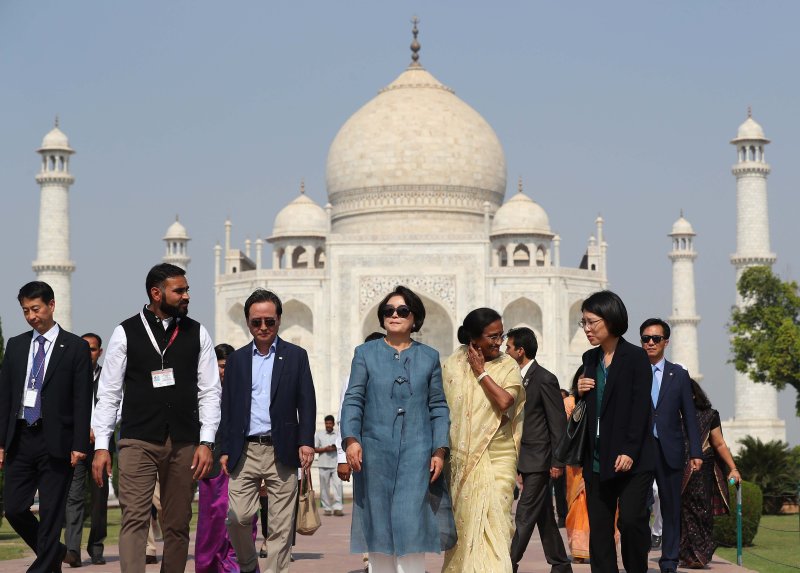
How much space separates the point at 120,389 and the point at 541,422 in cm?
223

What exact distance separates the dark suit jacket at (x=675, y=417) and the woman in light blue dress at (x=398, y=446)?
6.13ft

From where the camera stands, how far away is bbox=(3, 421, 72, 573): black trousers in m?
6.16

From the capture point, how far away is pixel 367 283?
108ft

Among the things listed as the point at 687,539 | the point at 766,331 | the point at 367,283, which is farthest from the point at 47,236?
the point at 687,539

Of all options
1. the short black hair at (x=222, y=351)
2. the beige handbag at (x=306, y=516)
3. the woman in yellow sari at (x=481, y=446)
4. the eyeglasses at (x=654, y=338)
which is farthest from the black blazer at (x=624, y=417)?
the short black hair at (x=222, y=351)

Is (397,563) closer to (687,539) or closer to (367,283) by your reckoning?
(687,539)

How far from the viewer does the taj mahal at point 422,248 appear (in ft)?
107

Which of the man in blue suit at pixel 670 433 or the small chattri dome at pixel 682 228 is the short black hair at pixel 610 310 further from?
the small chattri dome at pixel 682 228

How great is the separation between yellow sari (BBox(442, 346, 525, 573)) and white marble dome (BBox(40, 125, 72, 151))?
29.0 metres

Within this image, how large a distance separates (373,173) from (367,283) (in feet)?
16.1

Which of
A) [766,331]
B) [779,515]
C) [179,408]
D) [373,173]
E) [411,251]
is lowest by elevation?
[779,515]

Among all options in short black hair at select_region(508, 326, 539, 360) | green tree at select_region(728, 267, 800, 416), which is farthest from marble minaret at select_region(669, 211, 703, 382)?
short black hair at select_region(508, 326, 539, 360)

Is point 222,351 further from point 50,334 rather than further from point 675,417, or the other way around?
point 675,417

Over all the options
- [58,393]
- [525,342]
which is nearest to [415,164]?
[525,342]
